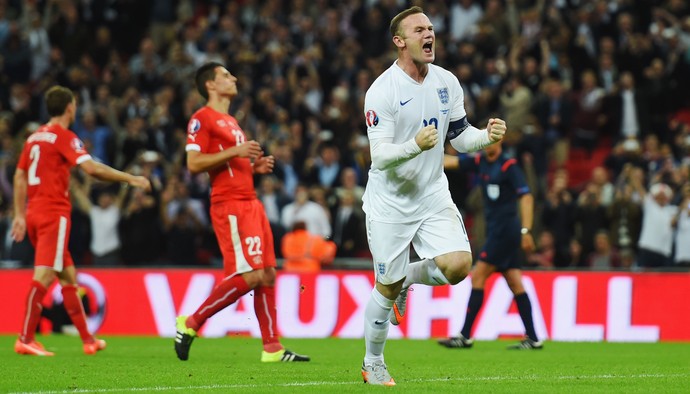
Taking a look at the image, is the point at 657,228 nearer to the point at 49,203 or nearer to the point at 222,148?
the point at 222,148

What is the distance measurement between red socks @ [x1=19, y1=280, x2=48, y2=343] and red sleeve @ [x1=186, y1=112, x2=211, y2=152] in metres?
2.20

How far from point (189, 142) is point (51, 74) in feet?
40.1

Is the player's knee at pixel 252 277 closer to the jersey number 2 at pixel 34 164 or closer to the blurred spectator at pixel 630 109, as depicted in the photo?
the jersey number 2 at pixel 34 164

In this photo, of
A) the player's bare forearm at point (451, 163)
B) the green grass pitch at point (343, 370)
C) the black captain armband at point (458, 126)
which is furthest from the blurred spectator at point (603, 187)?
the black captain armband at point (458, 126)

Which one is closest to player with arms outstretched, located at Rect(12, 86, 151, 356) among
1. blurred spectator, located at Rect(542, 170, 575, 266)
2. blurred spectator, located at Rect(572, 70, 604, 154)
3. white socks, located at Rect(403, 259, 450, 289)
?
white socks, located at Rect(403, 259, 450, 289)

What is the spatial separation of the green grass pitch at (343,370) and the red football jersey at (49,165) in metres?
1.52

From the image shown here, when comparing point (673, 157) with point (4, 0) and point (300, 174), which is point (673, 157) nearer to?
point (300, 174)

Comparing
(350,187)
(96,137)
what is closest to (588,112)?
(350,187)

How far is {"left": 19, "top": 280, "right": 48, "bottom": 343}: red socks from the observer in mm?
11070

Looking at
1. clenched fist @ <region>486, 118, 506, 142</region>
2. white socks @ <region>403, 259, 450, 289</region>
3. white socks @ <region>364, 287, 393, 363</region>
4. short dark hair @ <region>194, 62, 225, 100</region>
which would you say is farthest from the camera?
short dark hair @ <region>194, 62, 225, 100</region>

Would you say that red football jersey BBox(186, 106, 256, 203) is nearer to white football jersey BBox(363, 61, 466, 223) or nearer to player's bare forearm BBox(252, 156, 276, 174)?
player's bare forearm BBox(252, 156, 276, 174)

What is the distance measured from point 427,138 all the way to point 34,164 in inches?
203

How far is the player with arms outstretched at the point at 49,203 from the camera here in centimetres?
1100

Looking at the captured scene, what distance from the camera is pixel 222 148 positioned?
1043 cm
